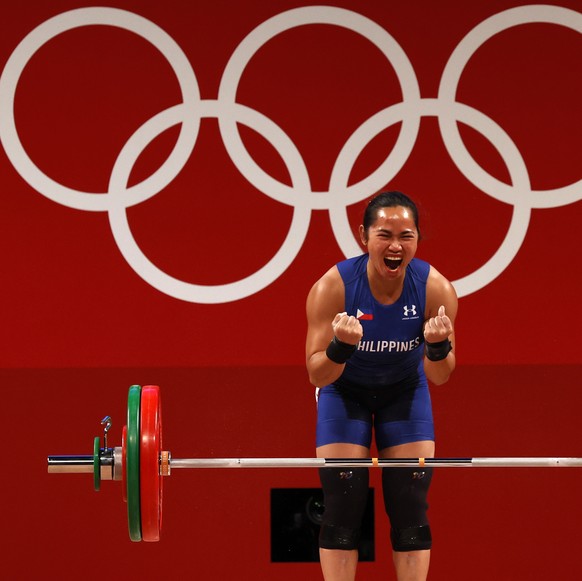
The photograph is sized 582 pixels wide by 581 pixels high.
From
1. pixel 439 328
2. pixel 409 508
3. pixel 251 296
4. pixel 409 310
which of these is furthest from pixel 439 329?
pixel 251 296

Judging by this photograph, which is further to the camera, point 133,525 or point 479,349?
point 479,349

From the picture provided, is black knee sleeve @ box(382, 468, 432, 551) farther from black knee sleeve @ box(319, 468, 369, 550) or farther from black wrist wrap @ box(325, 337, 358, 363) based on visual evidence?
black wrist wrap @ box(325, 337, 358, 363)

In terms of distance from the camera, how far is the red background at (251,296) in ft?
13.4

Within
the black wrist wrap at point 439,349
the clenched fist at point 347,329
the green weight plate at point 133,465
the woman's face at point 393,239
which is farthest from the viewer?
the woman's face at point 393,239

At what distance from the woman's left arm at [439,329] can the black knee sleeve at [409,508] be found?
0.32 meters

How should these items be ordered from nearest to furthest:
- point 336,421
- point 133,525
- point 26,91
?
1. point 133,525
2. point 336,421
3. point 26,91

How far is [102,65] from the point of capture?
13.4 feet

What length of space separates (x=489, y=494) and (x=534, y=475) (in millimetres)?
203

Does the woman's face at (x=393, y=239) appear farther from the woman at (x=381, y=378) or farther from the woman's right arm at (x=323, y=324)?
the woman's right arm at (x=323, y=324)

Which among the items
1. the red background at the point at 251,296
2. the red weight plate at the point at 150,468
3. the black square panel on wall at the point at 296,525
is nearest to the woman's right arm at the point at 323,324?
the red weight plate at the point at 150,468

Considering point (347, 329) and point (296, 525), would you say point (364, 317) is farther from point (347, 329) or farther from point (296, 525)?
point (296, 525)

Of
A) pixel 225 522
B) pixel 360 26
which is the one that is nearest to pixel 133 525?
pixel 225 522

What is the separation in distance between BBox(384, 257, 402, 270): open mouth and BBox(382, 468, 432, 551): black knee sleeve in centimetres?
67

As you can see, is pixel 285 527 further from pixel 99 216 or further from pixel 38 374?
pixel 99 216
